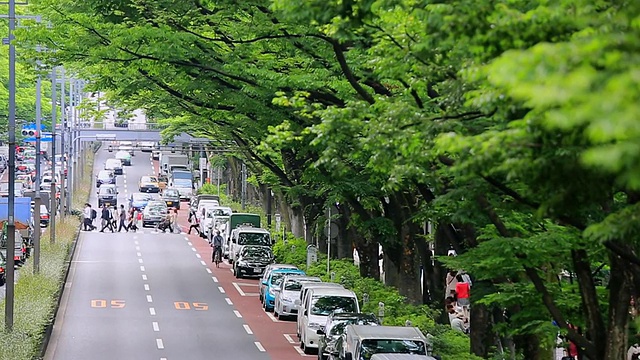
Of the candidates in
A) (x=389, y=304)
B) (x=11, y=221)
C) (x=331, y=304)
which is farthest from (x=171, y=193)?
(x=11, y=221)

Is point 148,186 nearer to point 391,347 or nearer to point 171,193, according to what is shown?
point 171,193

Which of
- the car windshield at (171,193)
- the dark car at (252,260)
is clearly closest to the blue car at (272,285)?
the dark car at (252,260)

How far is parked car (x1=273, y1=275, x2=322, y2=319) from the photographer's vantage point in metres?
39.9

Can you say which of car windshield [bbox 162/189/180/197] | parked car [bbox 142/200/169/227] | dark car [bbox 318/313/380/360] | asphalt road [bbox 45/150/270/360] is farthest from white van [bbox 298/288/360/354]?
car windshield [bbox 162/189/180/197]

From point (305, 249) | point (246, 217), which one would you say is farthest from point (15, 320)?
Result: point (246, 217)

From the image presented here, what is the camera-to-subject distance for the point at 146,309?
4241cm

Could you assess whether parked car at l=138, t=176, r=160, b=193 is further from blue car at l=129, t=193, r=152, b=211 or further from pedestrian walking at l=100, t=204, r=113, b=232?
pedestrian walking at l=100, t=204, r=113, b=232

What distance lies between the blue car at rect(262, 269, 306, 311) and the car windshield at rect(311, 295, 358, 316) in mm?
7731

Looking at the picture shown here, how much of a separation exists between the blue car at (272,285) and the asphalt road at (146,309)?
3.76 ft

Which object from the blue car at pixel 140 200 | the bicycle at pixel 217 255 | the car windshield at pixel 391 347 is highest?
the blue car at pixel 140 200

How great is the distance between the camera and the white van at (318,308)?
33125 mm

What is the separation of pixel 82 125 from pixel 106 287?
5259cm

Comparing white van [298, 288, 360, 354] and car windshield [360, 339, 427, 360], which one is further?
white van [298, 288, 360, 354]

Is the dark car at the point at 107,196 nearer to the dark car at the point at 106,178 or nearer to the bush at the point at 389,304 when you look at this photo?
the dark car at the point at 106,178
